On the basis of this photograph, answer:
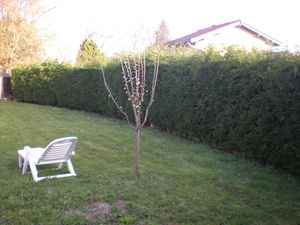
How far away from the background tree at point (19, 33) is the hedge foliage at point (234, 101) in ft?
45.4

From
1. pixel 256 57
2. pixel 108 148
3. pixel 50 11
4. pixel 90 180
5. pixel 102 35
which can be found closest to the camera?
pixel 90 180

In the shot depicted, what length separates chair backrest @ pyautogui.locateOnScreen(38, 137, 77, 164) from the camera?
5.41m

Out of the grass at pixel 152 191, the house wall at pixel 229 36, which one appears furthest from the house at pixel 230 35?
the grass at pixel 152 191

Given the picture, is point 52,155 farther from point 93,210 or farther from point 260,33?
point 260,33

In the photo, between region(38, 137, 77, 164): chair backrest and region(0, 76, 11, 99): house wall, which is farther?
region(0, 76, 11, 99): house wall

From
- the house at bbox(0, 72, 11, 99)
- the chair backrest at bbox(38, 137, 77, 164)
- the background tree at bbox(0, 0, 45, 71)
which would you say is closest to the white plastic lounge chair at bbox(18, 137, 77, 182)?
the chair backrest at bbox(38, 137, 77, 164)

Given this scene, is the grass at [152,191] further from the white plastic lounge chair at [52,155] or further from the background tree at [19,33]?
the background tree at [19,33]

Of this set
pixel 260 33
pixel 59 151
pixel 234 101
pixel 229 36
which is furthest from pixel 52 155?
pixel 260 33

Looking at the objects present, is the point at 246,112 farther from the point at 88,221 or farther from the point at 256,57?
the point at 88,221

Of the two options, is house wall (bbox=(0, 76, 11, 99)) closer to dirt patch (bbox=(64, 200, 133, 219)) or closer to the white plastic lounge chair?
the white plastic lounge chair

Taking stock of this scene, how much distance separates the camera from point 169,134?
10.9 m

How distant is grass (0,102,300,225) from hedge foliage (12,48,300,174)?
20.9 inches

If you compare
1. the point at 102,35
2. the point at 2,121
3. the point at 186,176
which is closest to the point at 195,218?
the point at 186,176

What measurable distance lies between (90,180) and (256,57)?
4.80 m
